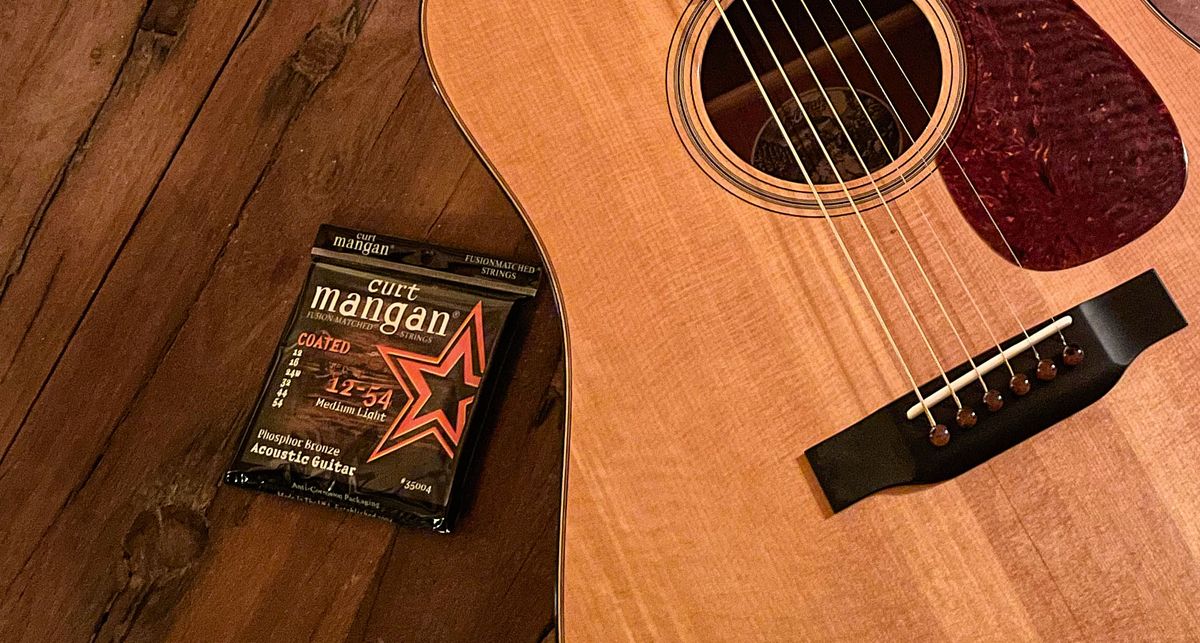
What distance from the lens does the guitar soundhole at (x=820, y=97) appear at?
764 mm

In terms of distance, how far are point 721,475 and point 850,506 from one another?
0.36ft

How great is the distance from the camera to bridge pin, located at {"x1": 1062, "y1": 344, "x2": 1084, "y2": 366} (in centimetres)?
67

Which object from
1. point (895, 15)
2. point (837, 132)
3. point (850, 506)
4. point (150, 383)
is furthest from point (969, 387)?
point (150, 383)

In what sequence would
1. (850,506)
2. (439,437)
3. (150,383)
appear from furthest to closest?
(150,383), (439,437), (850,506)

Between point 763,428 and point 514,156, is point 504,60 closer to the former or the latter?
point 514,156

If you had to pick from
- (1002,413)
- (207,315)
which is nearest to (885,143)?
(1002,413)

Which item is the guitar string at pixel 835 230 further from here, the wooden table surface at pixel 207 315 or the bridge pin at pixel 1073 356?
the wooden table surface at pixel 207 315

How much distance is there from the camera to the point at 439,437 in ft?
3.59

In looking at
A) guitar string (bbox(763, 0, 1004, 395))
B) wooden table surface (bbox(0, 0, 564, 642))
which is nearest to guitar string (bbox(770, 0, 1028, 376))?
guitar string (bbox(763, 0, 1004, 395))

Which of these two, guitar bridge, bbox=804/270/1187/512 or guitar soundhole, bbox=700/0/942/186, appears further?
guitar soundhole, bbox=700/0/942/186

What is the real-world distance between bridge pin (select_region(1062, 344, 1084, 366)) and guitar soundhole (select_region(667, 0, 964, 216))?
20cm

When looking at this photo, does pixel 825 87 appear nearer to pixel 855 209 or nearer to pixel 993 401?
pixel 855 209

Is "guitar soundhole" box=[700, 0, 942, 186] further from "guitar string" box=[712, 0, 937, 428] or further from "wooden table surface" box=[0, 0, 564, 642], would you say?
"wooden table surface" box=[0, 0, 564, 642]

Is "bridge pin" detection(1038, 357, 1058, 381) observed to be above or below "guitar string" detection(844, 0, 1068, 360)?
below
